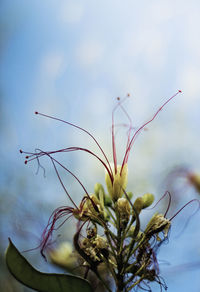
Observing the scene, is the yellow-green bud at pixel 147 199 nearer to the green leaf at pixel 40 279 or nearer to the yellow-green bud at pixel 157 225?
the yellow-green bud at pixel 157 225

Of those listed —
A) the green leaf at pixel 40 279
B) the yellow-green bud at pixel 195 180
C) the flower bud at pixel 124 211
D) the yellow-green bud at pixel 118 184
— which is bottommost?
the green leaf at pixel 40 279

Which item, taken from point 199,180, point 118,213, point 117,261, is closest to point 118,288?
point 117,261

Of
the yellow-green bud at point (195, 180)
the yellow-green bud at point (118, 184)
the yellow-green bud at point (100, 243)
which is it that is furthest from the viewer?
the yellow-green bud at point (195, 180)

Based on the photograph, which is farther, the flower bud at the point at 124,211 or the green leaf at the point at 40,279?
the flower bud at the point at 124,211

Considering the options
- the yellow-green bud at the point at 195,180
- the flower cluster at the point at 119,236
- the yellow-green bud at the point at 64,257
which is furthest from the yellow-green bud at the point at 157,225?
the yellow-green bud at the point at 195,180

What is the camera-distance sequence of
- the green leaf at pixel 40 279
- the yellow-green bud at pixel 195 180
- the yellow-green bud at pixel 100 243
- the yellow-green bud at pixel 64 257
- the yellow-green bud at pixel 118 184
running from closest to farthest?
the green leaf at pixel 40 279, the yellow-green bud at pixel 100 243, the yellow-green bud at pixel 118 184, the yellow-green bud at pixel 64 257, the yellow-green bud at pixel 195 180

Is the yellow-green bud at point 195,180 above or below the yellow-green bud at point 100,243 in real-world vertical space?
above

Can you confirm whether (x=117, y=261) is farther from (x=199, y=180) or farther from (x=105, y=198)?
(x=199, y=180)
